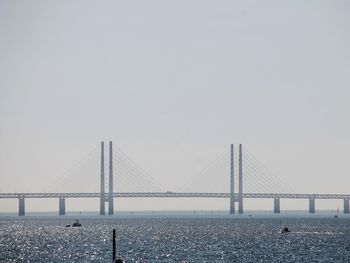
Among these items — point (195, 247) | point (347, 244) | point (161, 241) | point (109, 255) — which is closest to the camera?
point (109, 255)

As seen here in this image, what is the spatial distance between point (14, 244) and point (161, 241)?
1441cm

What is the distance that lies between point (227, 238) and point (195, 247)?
20.3 metres

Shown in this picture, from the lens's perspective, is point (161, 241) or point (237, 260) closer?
point (237, 260)

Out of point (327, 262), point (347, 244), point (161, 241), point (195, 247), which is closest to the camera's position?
point (327, 262)

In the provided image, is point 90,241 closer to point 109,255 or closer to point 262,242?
point 262,242

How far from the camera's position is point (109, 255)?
82.9 meters

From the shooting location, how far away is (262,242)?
10488 centimetres

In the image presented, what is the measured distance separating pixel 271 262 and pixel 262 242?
28587 millimetres

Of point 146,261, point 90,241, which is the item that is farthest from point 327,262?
point 90,241

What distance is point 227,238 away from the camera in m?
114

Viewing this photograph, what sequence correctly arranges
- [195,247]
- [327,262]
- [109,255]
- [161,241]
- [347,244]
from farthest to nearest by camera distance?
[161,241] → [347,244] → [195,247] → [109,255] → [327,262]

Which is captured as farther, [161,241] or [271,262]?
[161,241]

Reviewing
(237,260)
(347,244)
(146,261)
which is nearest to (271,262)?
(237,260)

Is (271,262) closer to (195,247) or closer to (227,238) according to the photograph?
(195,247)
